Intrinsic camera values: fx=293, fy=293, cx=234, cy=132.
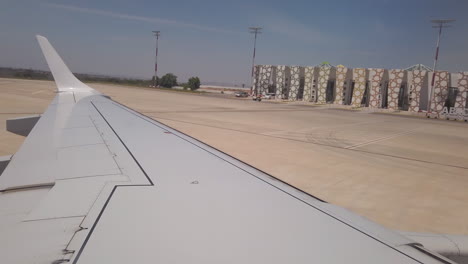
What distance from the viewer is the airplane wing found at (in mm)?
1280

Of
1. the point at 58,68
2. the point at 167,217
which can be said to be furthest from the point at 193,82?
the point at 167,217

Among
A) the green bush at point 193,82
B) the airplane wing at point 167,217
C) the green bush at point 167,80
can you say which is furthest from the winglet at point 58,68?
the green bush at point 167,80

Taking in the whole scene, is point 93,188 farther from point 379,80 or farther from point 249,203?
point 379,80

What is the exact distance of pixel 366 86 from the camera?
51625 millimetres

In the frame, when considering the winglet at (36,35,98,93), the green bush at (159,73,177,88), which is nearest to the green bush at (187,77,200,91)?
the green bush at (159,73,177,88)

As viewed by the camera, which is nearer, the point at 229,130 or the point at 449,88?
the point at 229,130

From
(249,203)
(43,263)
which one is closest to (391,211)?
(249,203)

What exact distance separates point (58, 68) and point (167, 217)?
727 centimetres

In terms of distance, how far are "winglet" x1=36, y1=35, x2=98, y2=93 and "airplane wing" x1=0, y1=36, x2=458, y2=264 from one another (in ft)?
16.7

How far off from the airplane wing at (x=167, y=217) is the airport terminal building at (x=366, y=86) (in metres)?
49.8

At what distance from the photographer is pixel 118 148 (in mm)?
3154

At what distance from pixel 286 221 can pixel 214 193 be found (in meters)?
0.56

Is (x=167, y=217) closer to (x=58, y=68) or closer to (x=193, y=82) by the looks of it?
(x=58, y=68)

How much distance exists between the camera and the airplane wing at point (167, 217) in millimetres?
1280
